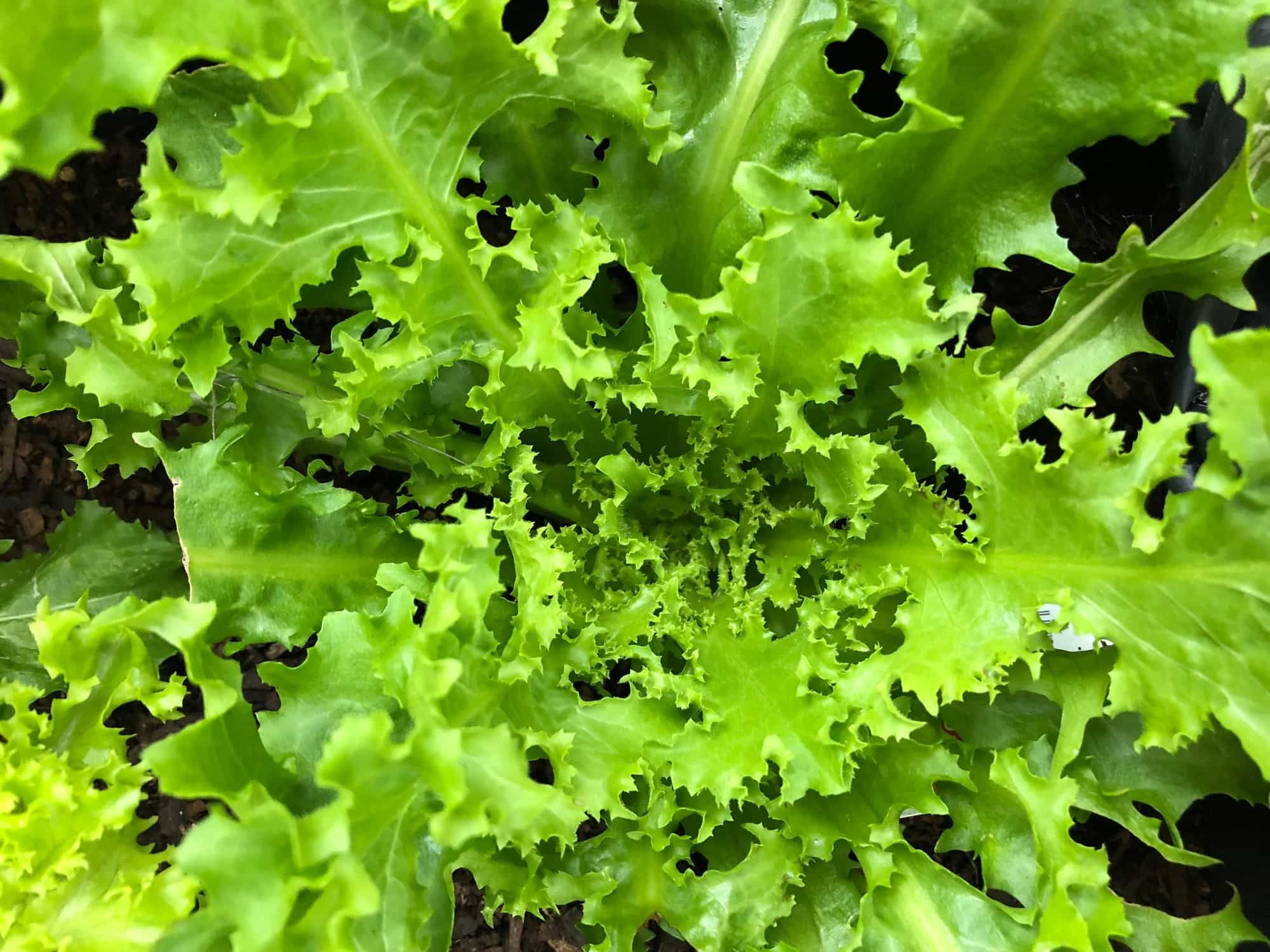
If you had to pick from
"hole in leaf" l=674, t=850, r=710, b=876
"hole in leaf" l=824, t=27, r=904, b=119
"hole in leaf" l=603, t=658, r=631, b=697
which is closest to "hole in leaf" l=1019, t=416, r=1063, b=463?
"hole in leaf" l=824, t=27, r=904, b=119

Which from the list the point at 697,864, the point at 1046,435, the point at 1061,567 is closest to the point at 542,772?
the point at 697,864

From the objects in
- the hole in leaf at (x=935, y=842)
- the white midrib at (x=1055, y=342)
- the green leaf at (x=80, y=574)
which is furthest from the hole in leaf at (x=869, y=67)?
the green leaf at (x=80, y=574)

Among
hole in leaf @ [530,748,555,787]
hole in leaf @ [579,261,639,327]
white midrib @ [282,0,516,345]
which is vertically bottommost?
hole in leaf @ [530,748,555,787]

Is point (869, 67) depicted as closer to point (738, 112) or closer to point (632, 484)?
point (738, 112)

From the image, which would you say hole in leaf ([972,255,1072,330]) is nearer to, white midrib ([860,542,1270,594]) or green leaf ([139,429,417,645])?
white midrib ([860,542,1270,594])

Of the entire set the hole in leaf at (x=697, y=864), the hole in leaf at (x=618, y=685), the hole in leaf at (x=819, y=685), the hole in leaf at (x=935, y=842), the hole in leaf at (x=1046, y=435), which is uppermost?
the hole in leaf at (x=1046, y=435)

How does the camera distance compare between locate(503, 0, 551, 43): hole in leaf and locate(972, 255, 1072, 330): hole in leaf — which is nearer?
locate(503, 0, 551, 43): hole in leaf

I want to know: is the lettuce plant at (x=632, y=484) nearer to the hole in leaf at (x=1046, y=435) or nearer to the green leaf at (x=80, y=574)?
the green leaf at (x=80, y=574)
